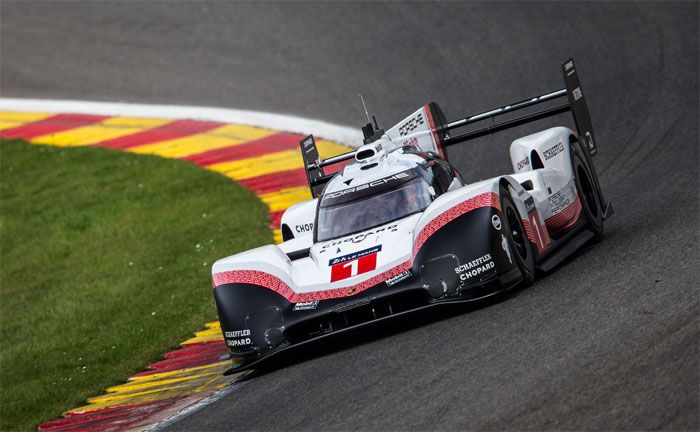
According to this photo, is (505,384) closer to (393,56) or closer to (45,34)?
(393,56)

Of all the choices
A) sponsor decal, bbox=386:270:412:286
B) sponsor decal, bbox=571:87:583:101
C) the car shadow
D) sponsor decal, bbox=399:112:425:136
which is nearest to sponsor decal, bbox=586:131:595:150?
sponsor decal, bbox=571:87:583:101

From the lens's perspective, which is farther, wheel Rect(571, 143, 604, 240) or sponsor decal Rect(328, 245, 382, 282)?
wheel Rect(571, 143, 604, 240)

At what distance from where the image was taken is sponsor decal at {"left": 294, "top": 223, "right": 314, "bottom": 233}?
1080 centimetres

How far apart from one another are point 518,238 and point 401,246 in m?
0.93

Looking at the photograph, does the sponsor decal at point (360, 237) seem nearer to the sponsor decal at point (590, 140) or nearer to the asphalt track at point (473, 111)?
the asphalt track at point (473, 111)

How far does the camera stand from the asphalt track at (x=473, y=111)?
645 centimetres

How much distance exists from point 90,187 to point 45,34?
25.7ft

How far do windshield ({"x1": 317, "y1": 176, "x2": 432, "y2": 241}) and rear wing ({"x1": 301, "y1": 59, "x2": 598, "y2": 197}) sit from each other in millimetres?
1635

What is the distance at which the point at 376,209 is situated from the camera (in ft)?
30.9

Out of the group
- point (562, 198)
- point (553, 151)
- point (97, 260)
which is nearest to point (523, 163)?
point (553, 151)

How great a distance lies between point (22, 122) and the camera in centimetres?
2059

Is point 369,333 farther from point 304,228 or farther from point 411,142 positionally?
point 411,142

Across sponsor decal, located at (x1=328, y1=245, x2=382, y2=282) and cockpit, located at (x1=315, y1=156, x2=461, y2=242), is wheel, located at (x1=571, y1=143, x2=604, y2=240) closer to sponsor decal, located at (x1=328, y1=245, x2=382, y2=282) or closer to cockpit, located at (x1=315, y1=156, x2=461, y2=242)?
cockpit, located at (x1=315, y1=156, x2=461, y2=242)

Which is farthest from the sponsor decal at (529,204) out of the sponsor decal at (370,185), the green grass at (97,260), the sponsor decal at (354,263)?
the green grass at (97,260)
